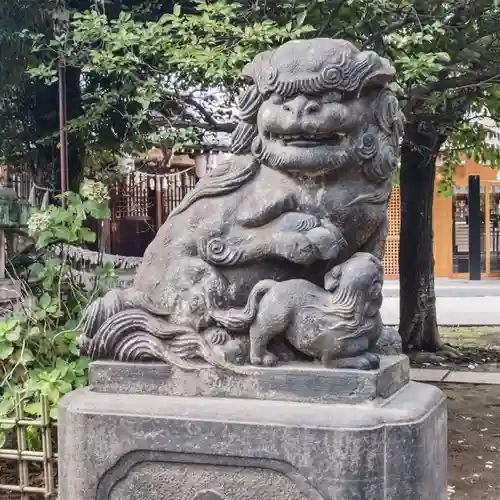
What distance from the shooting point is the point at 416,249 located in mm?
8586

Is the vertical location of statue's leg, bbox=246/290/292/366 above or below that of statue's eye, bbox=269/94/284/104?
below

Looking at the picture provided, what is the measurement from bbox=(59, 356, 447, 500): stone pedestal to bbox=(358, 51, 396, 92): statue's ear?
40.7 inches

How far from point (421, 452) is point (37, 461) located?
2348 mm

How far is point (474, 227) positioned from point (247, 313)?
1684 cm

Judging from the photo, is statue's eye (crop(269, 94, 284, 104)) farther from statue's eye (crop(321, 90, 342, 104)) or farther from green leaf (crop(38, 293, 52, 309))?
green leaf (crop(38, 293, 52, 309))

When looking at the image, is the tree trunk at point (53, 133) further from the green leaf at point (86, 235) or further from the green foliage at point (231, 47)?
the green leaf at point (86, 235)

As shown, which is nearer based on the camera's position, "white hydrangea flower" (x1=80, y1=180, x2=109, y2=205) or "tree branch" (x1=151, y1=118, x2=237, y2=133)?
"white hydrangea flower" (x1=80, y1=180, x2=109, y2=205)

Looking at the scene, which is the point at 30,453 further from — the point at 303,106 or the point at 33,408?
the point at 303,106

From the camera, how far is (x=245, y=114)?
10.4 feet

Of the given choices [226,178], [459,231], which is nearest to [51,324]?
[226,178]

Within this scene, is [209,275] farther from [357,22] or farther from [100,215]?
[357,22]

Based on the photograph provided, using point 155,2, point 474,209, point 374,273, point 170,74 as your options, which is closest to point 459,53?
point 170,74

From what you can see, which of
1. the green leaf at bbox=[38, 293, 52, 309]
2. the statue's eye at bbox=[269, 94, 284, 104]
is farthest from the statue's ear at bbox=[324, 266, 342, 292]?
the green leaf at bbox=[38, 293, 52, 309]

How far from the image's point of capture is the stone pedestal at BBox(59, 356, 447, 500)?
2625 millimetres
